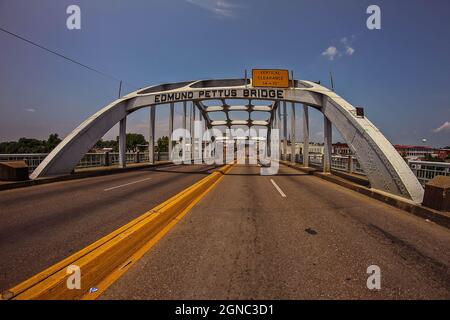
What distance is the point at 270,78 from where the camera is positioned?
14.4 metres

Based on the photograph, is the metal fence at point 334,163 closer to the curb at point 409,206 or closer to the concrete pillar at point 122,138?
the concrete pillar at point 122,138

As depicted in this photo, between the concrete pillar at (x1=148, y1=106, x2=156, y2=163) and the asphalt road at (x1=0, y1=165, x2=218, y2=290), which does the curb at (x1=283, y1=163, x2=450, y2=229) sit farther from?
the concrete pillar at (x1=148, y1=106, x2=156, y2=163)

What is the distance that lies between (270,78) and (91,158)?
49.9 ft

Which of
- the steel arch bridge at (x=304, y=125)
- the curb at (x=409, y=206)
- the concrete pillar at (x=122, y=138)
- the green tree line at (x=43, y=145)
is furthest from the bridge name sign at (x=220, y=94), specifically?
the green tree line at (x=43, y=145)

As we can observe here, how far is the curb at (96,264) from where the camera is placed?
6.38ft

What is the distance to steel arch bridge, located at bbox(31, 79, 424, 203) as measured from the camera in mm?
7234

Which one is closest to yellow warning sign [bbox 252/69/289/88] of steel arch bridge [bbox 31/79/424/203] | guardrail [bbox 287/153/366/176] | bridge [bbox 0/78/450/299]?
steel arch bridge [bbox 31/79/424/203]

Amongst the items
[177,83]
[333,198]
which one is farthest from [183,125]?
[333,198]

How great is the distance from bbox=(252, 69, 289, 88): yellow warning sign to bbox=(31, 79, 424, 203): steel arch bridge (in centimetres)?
49

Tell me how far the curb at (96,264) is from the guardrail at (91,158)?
1169cm

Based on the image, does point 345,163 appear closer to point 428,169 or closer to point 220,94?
point 428,169

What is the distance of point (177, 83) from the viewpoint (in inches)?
702

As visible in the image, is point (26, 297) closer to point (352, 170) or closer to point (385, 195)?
point (385, 195)
